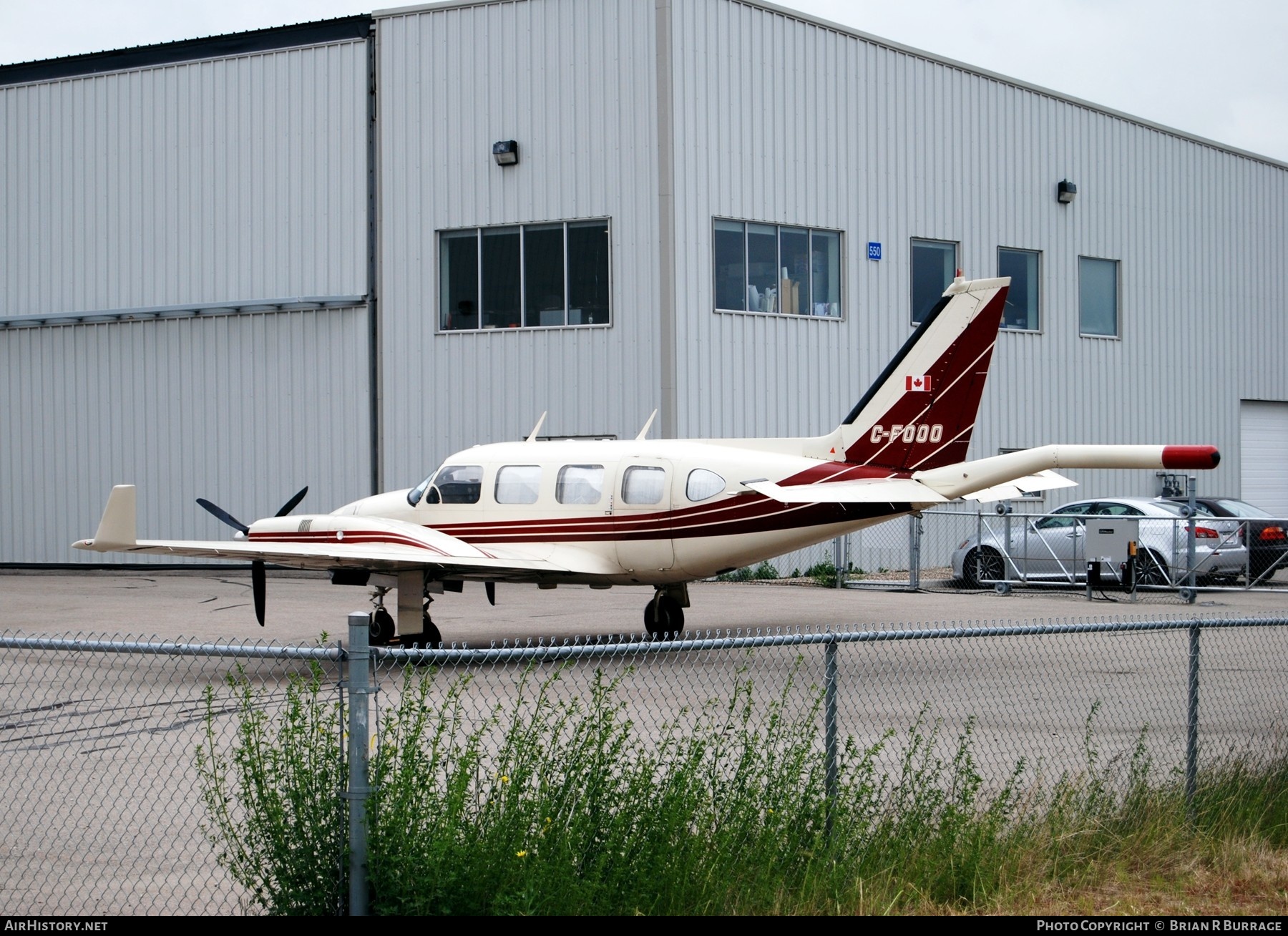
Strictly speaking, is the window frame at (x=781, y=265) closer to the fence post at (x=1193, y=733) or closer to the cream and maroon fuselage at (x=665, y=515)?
the cream and maroon fuselage at (x=665, y=515)

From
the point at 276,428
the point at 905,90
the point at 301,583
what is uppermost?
the point at 905,90

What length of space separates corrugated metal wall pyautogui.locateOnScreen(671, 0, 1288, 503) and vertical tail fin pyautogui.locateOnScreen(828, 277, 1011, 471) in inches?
443

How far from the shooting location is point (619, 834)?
20.7 ft

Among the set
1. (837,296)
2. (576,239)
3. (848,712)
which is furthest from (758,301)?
(848,712)

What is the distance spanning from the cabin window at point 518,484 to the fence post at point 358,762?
37.7 ft

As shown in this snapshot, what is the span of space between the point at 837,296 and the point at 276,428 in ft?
41.7

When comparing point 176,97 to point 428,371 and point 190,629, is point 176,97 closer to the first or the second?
point 428,371

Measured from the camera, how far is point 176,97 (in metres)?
32.2

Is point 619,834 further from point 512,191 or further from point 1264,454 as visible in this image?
point 1264,454

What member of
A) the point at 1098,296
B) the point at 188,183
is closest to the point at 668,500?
the point at 188,183

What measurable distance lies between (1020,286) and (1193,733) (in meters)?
26.6

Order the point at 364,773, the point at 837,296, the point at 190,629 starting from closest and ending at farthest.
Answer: the point at 364,773 → the point at 190,629 → the point at 837,296

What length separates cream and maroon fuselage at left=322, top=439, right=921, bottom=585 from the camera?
54.3 ft

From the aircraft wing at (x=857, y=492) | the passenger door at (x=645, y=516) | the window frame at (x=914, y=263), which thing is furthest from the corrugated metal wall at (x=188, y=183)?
the aircraft wing at (x=857, y=492)
